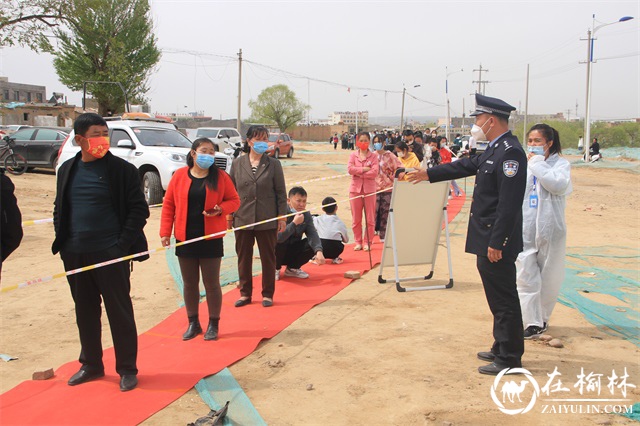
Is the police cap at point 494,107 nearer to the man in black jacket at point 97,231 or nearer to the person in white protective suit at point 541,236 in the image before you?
the person in white protective suit at point 541,236

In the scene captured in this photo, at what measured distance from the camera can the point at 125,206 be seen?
3.85m

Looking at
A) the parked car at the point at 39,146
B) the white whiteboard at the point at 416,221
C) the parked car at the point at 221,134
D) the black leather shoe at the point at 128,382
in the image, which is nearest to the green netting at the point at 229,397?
the black leather shoe at the point at 128,382

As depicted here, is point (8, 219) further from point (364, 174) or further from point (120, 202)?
point (364, 174)

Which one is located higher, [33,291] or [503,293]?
[503,293]

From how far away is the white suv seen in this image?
12078mm

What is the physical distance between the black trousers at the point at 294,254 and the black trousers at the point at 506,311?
2.96 meters

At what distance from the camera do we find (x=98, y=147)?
3764 mm

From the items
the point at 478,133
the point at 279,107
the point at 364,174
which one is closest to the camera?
the point at 478,133

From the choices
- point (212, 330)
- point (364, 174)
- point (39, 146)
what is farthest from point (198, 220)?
point (39, 146)

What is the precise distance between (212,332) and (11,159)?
15552 mm

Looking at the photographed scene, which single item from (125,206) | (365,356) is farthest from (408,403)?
(125,206)

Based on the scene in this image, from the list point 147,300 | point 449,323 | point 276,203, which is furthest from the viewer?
point 147,300

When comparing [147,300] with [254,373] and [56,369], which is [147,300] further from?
[254,373]

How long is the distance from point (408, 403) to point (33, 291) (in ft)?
15.3
